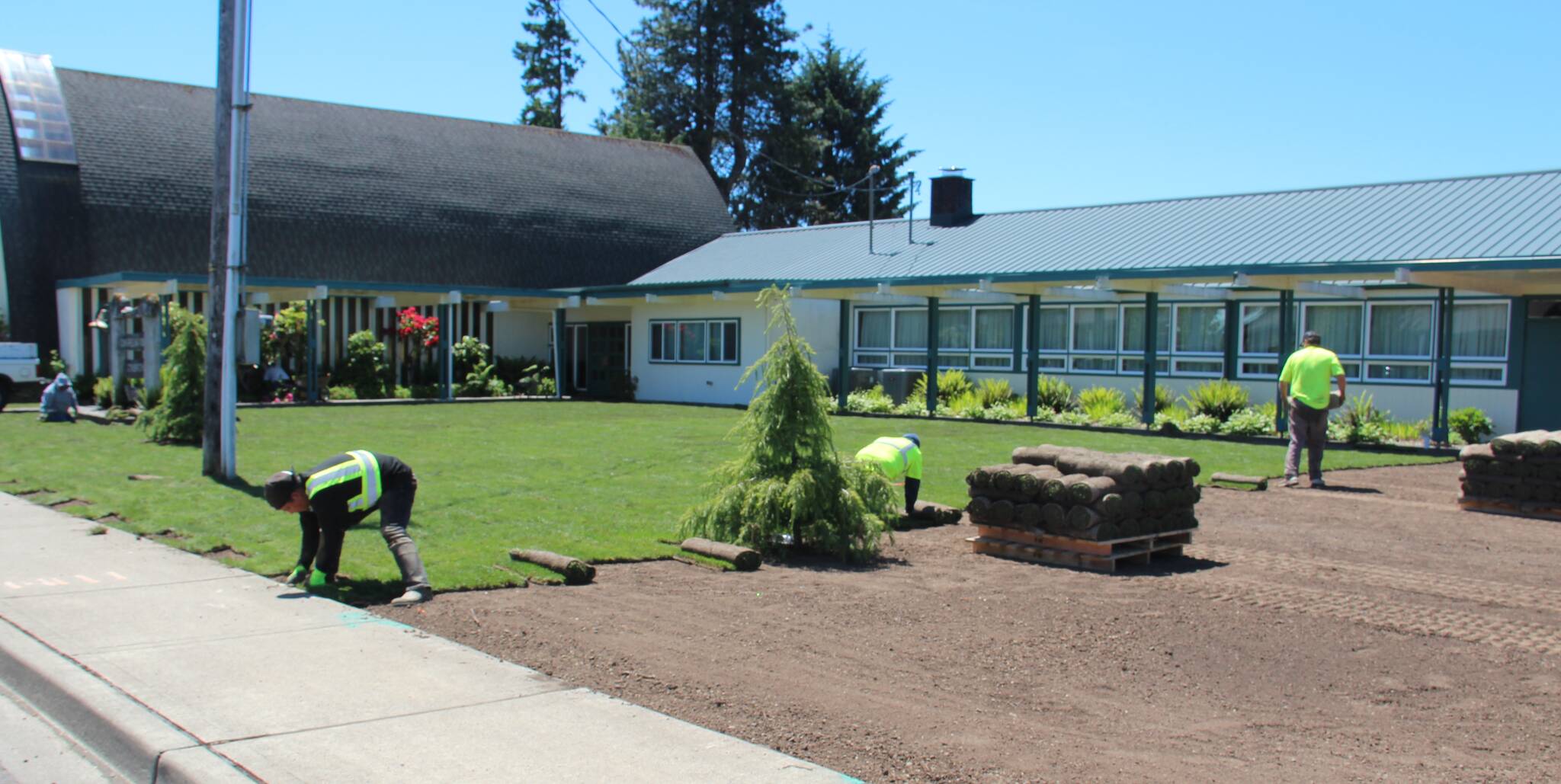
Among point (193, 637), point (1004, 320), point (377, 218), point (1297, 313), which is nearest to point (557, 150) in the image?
point (377, 218)

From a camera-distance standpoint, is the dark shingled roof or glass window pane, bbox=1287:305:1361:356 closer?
glass window pane, bbox=1287:305:1361:356

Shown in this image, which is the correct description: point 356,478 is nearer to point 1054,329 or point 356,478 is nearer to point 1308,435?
point 1308,435

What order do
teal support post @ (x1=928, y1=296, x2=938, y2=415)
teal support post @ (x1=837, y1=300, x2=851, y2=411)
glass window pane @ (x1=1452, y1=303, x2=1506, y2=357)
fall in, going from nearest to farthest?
1. glass window pane @ (x1=1452, y1=303, x2=1506, y2=357)
2. teal support post @ (x1=928, y1=296, x2=938, y2=415)
3. teal support post @ (x1=837, y1=300, x2=851, y2=411)

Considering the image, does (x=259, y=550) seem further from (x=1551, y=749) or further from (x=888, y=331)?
(x=888, y=331)

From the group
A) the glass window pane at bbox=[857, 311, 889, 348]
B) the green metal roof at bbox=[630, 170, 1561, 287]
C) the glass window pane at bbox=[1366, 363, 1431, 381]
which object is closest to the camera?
the green metal roof at bbox=[630, 170, 1561, 287]

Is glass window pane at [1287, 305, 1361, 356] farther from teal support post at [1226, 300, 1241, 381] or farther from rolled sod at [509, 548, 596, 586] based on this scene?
rolled sod at [509, 548, 596, 586]

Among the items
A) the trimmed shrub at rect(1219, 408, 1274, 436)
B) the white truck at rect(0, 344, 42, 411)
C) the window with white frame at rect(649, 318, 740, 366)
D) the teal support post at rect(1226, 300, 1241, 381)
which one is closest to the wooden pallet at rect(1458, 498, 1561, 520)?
the trimmed shrub at rect(1219, 408, 1274, 436)

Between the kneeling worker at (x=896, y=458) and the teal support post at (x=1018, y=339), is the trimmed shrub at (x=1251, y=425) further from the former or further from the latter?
the kneeling worker at (x=896, y=458)

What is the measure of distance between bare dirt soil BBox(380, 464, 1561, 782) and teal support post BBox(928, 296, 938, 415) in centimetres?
1607

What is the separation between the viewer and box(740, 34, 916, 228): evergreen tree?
58.8 meters

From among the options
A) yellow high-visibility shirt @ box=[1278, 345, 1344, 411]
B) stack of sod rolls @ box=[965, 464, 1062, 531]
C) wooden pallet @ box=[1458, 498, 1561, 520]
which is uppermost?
yellow high-visibility shirt @ box=[1278, 345, 1344, 411]

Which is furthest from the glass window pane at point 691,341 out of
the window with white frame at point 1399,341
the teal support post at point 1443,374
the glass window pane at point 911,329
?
the teal support post at point 1443,374

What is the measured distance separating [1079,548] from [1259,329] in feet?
57.6

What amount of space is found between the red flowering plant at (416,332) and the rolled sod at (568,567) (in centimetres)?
2637
